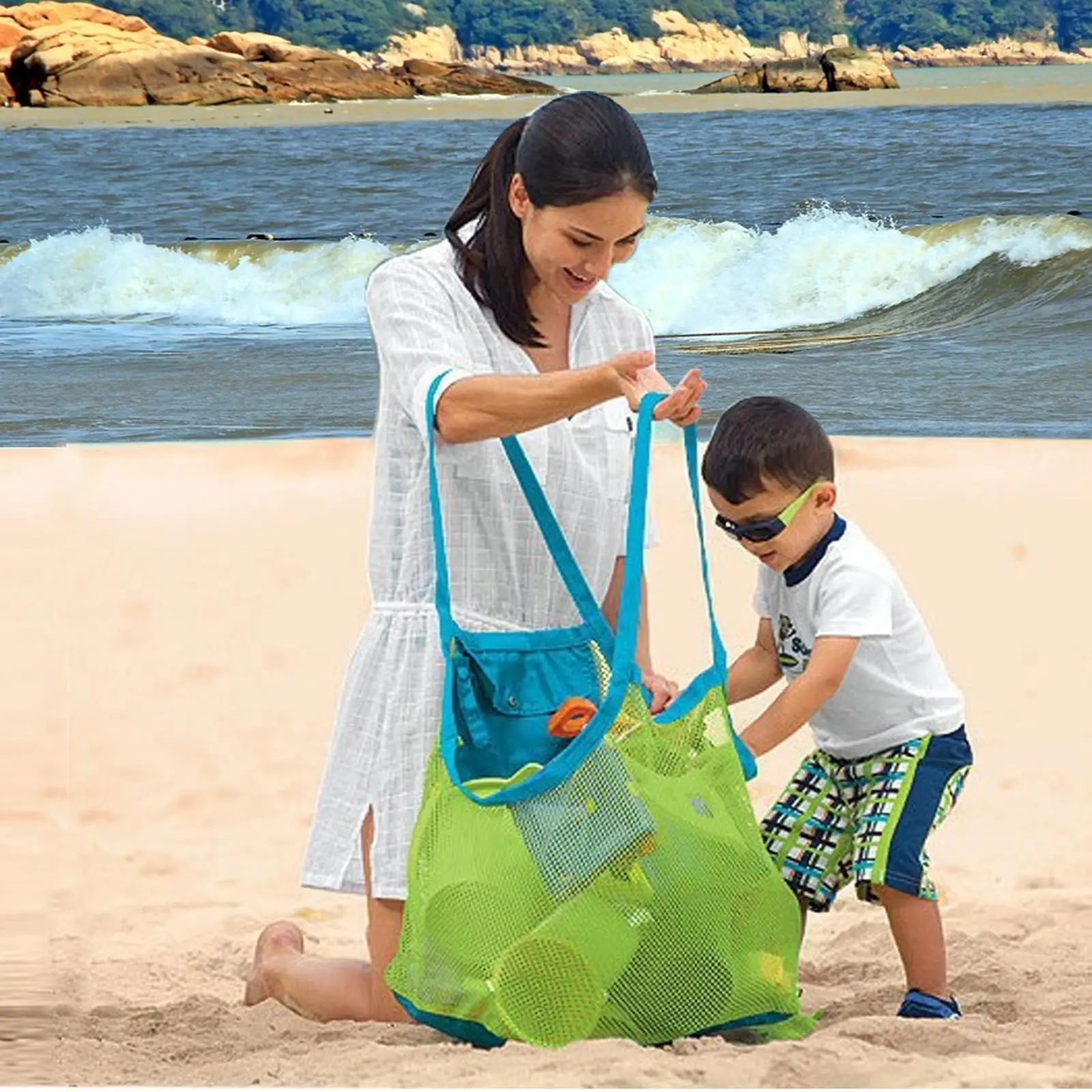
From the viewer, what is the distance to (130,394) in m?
13.6

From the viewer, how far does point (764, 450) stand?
3369 mm

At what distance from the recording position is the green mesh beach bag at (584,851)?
312cm

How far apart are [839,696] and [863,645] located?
0.09m

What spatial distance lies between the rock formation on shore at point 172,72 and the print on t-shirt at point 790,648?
6716cm

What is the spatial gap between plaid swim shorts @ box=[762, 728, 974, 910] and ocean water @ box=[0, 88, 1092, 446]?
24.9 feet

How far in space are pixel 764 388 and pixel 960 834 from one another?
29.8 ft

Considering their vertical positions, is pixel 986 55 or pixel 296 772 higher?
pixel 986 55

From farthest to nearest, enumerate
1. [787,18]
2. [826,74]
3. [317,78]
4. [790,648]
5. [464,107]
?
1. [787,18]
2. [317,78]
3. [826,74]
4. [464,107]
5. [790,648]

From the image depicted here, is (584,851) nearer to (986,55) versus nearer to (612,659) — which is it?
(612,659)

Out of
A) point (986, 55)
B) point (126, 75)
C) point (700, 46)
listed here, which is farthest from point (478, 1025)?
point (986, 55)

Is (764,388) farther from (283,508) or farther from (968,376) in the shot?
(283,508)

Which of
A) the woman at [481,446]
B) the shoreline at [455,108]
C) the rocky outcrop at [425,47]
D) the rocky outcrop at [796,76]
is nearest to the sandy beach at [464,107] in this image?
the shoreline at [455,108]

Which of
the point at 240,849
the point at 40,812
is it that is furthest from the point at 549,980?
the point at 40,812

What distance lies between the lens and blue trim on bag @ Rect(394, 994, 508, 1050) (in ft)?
10.5
